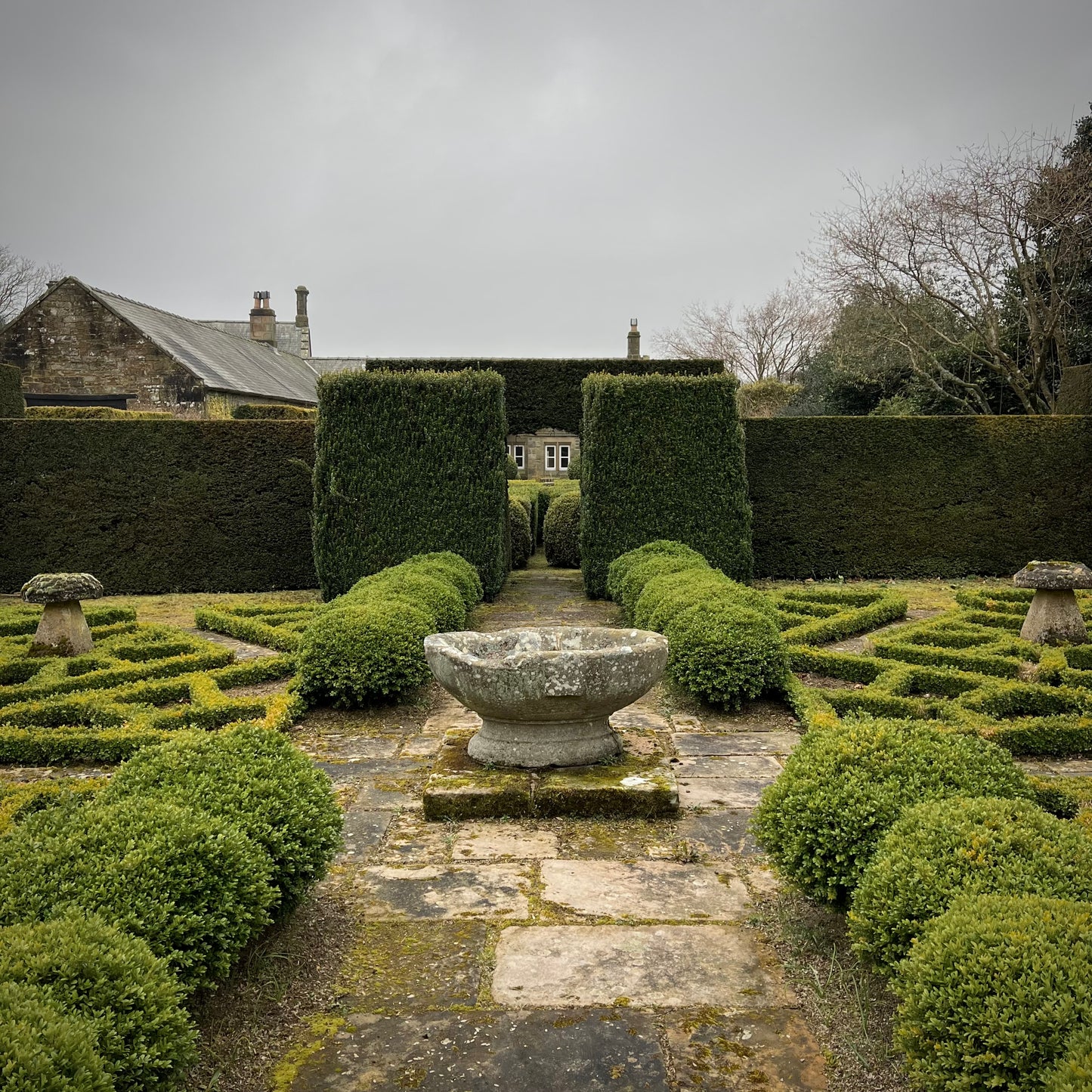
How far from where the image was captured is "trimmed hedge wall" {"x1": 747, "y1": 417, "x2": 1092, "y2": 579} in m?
13.4

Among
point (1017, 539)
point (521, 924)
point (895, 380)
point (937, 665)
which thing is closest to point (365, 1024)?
point (521, 924)

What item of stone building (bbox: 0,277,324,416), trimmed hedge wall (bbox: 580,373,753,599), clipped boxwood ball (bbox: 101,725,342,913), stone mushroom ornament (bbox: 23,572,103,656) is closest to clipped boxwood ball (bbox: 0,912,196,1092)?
clipped boxwood ball (bbox: 101,725,342,913)

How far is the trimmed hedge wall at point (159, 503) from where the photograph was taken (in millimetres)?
12602

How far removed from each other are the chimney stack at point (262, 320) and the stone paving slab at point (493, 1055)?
39.5 metres

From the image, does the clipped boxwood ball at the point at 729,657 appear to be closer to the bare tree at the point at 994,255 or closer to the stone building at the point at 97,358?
the bare tree at the point at 994,255

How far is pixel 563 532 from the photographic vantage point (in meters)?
15.7

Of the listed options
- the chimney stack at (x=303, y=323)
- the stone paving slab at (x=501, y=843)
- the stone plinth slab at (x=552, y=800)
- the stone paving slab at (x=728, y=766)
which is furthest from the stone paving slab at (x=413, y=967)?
the chimney stack at (x=303, y=323)

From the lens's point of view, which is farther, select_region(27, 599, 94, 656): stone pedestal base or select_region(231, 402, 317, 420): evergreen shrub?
select_region(231, 402, 317, 420): evergreen shrub

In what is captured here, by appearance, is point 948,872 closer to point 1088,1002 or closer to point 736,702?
point 1088,1002

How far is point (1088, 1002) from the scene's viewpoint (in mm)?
1871

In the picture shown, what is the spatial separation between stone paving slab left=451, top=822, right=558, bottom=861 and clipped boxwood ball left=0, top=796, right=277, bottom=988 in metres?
1.31

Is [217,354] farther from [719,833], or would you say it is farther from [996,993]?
[996,993]

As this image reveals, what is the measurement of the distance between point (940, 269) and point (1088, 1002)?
21.7m

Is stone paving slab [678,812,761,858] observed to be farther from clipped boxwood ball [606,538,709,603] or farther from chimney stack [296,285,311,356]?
chimney stack [296,285,311,356]
